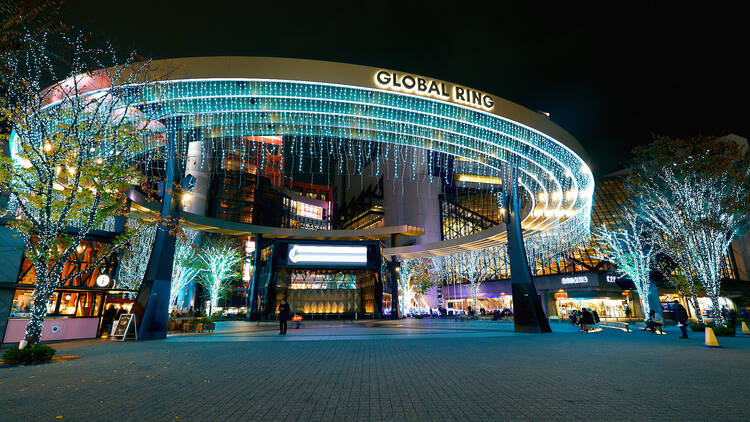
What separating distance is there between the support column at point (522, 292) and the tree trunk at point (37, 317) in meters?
17.7

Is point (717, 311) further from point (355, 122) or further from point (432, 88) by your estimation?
point (355, 122)

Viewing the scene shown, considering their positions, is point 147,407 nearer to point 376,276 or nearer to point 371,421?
point 371,421

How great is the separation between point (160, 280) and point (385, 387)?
13.3 metres

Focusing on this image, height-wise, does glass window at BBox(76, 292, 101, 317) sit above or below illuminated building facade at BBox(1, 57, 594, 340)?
below

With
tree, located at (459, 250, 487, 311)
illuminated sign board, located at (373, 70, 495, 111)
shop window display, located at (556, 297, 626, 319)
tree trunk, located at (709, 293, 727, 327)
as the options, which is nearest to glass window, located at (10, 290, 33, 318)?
illuminated sign board, located at (373, 70, 495, 111)

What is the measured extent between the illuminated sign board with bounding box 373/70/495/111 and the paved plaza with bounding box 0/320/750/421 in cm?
1006

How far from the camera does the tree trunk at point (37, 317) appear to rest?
29.7 ft

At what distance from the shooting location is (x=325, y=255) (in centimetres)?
3453

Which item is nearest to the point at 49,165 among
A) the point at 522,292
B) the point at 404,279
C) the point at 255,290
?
the point at 522,292

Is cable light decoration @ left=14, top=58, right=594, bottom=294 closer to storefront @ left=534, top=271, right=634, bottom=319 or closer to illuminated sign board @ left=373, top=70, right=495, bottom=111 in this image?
illuminated sign board @ left=373, top=70, right=495, bottom=111

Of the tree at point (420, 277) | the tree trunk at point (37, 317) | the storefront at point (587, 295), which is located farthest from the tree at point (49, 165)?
the storefront at point (587, 295)

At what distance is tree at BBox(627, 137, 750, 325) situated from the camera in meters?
16.5

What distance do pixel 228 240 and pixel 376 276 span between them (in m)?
32.1

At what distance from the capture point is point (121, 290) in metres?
17.5
